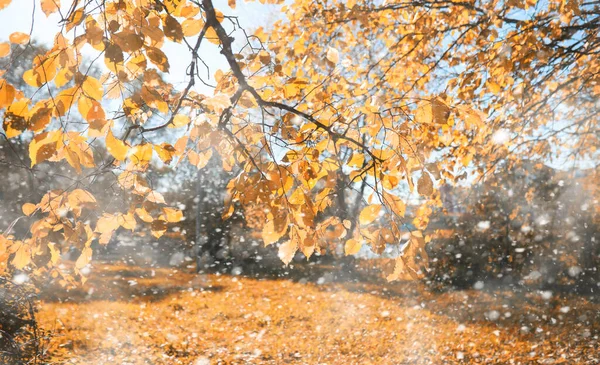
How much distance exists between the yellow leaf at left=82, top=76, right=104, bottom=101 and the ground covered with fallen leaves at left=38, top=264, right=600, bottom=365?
4.80 meters

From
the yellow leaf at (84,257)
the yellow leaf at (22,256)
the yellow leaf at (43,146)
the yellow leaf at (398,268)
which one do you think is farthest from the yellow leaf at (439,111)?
the yellow leaf at (22,256)

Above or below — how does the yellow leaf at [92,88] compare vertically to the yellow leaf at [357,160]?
below

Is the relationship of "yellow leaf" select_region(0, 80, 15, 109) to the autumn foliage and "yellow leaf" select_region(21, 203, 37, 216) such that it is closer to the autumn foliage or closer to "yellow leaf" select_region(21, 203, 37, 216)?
the autumn foliage

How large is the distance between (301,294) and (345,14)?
7.03m

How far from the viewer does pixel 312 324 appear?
7.33 metres

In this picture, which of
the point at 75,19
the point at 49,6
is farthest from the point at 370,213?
the point at 49,6

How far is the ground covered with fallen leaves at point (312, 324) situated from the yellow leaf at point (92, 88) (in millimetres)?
4799

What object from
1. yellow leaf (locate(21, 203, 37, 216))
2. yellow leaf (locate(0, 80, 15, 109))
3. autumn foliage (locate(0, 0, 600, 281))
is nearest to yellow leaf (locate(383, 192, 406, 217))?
autumn foliage (locate(0, 0, 600, 281))

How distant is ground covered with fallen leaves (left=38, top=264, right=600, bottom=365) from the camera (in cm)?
567

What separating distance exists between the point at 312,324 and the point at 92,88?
22.3 feet

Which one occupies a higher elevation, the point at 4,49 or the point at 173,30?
the point at 173,30

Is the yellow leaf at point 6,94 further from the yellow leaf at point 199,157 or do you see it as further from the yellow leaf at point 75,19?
the yellow leaf at point 199,157

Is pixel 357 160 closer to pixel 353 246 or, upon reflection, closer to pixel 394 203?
pixel 394 203

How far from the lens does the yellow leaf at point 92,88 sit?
1153mm
